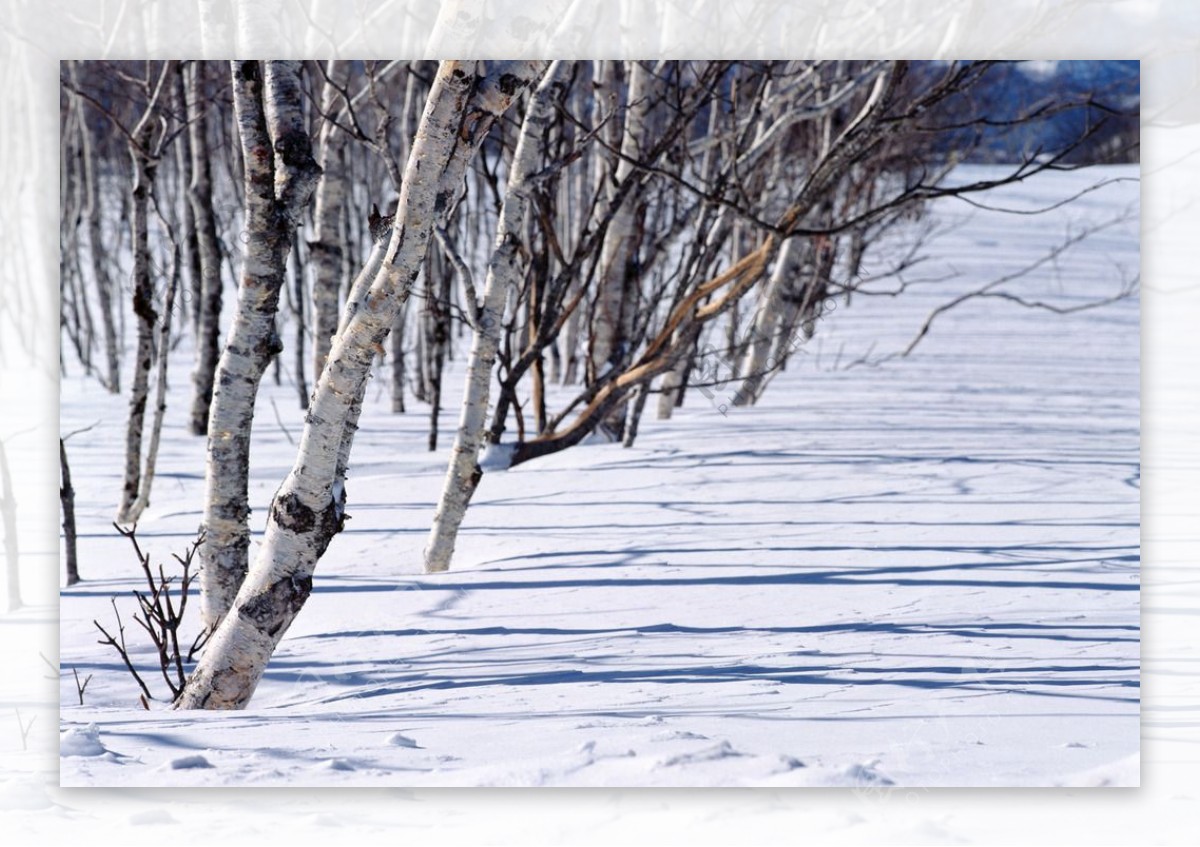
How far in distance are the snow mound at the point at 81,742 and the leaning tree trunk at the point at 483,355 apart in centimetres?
143

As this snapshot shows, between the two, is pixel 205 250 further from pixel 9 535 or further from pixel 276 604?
pixel 276 604

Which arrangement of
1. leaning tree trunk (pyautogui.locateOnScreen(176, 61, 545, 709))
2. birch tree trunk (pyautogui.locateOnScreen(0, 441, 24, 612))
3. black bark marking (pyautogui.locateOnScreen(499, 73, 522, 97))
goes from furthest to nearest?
birch tree trunk (pyautogui.locateOnScreen(0, 441, 24, 612)) → black bark marking (pyautogui.locateOnScreen(499, 73, 522, 97)) → leaning tree trunk (pyautogui.locateOnScreen(176, 61, 545, 709))

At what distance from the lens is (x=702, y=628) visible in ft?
10.1

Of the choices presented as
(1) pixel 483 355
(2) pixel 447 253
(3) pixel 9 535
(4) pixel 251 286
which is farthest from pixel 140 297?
(4) pixel 251 286

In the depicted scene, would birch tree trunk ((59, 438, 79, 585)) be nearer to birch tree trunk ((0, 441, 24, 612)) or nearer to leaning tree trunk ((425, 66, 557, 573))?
birch tree trunk ((0, 441, 24, 612))

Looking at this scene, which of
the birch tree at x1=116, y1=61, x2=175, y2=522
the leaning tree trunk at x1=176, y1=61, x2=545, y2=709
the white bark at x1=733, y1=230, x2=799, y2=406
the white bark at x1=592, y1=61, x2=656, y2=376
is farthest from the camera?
the white bark at x1=733, y1=230, x2=799, y2=406

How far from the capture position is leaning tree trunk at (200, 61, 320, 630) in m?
2.99

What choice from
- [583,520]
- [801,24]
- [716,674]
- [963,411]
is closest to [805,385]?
[963,411]

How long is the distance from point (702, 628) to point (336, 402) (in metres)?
1.12

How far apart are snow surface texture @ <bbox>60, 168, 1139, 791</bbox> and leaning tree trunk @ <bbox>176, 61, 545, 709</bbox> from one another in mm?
155

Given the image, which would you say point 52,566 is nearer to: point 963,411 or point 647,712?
point 647,712

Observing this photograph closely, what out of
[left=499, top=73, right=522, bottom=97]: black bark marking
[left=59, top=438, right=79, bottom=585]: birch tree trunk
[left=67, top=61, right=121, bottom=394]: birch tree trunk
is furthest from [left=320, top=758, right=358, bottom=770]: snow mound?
[left=67, top=61, right=121, bottom=394]: birch tree trunk

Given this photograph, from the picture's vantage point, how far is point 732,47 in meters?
3.39

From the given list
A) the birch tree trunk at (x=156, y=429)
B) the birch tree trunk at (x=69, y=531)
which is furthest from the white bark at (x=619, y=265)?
the birch tree trunk at (x=69, y=531)
